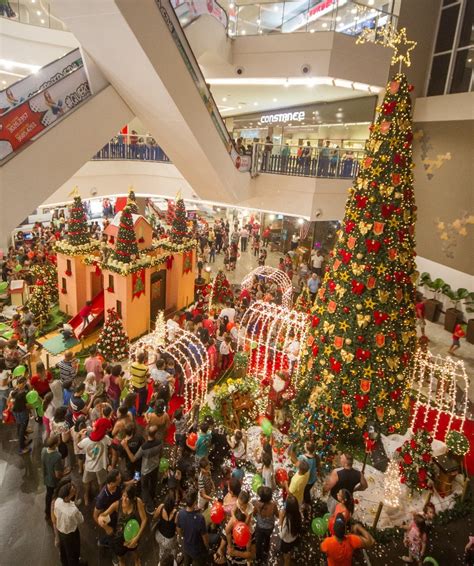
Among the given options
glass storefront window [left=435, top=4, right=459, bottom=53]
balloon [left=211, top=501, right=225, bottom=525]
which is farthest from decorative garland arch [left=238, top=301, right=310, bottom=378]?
glass storefront window [left=435, top=4, right=459, bottom=53]

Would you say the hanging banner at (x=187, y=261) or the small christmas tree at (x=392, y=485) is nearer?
the small christmas tree at (x=392, y=485)

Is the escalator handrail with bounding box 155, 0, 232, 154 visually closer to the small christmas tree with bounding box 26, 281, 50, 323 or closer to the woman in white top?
the small christmas tree with bounding box 26, 281, 50, 323

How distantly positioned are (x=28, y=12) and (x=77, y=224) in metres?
7.77

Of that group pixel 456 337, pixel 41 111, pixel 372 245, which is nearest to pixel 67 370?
pixel 41 111

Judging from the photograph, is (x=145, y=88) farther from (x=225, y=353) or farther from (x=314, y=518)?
(x=314, y=518)

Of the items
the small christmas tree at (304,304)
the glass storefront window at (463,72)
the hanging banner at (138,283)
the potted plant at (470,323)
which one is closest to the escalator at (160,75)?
the hanging banner at (138,283)

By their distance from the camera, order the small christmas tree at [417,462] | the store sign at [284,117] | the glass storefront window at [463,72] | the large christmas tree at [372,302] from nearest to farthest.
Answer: the large christmas tree at [372,302], the small christmas tree at [417,462], the glass storefront window at [463,72], the store sign at [284,117]

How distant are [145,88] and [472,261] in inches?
445

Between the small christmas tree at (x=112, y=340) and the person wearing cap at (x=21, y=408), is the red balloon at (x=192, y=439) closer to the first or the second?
the person wearing cap at (x=21, y=408)

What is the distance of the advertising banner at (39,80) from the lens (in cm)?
779

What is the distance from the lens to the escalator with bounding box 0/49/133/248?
6.98m

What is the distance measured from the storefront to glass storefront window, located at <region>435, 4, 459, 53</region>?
110 inches

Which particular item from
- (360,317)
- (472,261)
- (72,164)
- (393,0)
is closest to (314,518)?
(360,317)

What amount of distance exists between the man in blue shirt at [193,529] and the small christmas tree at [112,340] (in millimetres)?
5649
